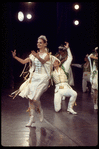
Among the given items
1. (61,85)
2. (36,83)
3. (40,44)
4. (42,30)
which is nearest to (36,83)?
(36,83)

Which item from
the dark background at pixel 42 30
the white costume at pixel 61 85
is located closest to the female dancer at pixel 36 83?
the white costume at pixel 61 85

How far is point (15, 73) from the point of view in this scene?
12.1 meters

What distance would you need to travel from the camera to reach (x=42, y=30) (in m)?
11.6

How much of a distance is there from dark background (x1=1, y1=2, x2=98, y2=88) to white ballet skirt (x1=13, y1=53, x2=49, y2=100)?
5.08 meters

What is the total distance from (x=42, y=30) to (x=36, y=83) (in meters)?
6.95

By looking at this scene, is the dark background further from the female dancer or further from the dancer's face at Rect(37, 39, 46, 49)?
the female dancer

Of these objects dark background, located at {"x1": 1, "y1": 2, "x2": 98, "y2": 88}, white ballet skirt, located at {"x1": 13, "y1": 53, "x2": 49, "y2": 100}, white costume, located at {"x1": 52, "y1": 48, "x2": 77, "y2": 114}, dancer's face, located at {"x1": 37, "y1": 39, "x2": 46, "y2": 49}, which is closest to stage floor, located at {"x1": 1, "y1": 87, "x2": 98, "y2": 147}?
white costume, located at {"x1": 52, "y1": 48, "x2": 77, "y2": 114}

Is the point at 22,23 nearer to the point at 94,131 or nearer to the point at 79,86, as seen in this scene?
the point at 79,86

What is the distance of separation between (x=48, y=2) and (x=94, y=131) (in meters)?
7.73

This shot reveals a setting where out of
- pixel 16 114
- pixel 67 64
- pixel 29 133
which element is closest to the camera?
pixel 29 133

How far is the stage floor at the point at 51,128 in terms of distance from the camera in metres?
4.01

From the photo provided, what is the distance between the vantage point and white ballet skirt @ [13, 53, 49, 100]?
4898mm

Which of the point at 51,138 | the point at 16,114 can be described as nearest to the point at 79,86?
the point at 16,114

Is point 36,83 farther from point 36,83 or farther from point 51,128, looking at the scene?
point 51,128
